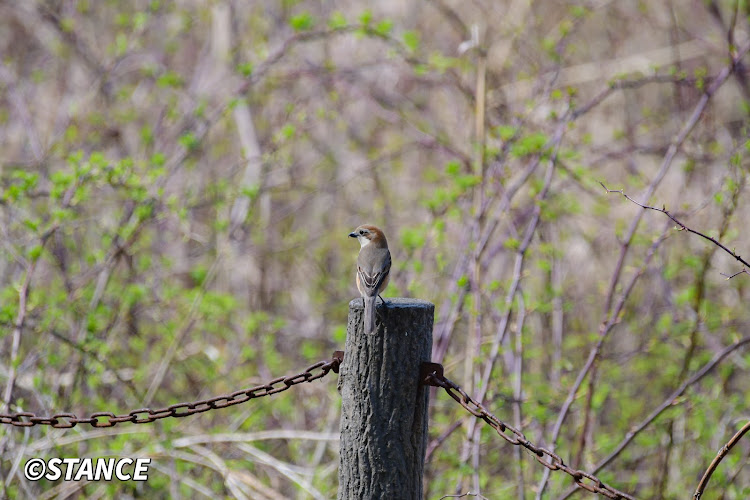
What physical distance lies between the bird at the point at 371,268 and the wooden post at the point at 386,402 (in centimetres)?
3

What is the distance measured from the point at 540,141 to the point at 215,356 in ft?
8.99

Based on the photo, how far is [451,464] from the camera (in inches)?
184

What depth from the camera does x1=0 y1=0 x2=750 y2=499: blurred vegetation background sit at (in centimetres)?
437

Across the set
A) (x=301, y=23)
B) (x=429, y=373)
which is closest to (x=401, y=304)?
(x=429, y=373)

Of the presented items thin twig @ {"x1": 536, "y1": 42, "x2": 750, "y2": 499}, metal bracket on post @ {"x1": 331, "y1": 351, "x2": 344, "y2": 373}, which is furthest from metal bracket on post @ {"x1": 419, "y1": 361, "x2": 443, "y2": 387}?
thin twig @ {"x1": 536, "y1": 42, "x2": 750, "y2": 499}

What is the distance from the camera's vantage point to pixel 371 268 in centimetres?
294

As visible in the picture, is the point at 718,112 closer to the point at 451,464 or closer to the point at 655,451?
the point at 655,451

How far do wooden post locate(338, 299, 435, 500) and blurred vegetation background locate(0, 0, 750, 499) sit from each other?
148 centimetres

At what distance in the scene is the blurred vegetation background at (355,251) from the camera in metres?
4.37

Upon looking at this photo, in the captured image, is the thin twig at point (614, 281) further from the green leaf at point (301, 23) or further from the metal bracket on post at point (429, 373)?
the green leaf at point (301, 23)

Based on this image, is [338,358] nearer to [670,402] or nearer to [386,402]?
[386,402]

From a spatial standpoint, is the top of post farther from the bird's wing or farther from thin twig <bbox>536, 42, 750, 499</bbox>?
thin twig <bbox>536, 42, 750, 499</bbox>

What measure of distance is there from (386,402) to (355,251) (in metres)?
5.15

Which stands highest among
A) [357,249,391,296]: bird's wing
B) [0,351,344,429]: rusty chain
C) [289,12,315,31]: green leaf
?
[289,12,315,31]: green leaf
